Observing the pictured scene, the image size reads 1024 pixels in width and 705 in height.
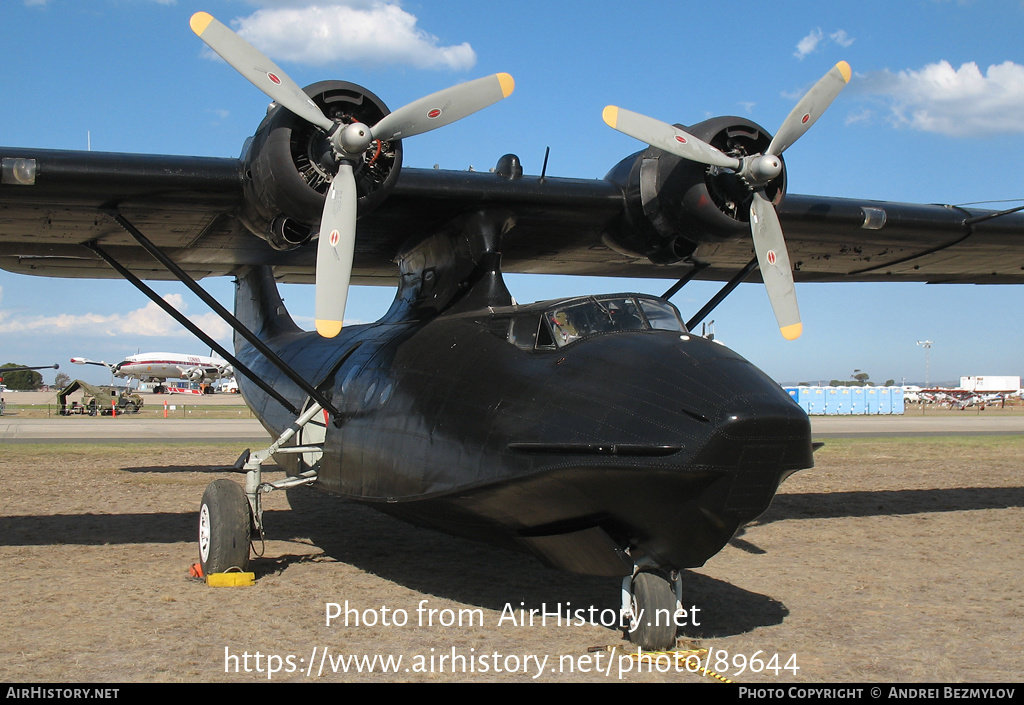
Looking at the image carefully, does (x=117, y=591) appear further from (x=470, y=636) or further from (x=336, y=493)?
(x=470, y=636)

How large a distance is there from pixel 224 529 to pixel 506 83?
5.36 meters

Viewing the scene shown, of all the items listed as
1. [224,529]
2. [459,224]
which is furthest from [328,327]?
[459,224]

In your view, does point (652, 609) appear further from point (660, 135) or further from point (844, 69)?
point (844, 69)

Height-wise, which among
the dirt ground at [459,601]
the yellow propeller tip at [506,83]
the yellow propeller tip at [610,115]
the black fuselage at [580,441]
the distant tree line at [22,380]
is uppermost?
the yellow propeller tip at [506,83]

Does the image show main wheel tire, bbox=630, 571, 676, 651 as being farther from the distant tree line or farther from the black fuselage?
the distant tree line

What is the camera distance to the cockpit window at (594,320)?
6699mm

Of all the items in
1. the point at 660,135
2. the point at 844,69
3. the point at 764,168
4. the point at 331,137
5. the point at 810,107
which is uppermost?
the point at 844,69

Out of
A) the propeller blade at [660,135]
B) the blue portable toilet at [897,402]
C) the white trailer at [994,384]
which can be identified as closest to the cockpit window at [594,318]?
the propeller blade at [660,135]

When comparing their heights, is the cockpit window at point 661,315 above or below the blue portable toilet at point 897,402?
above

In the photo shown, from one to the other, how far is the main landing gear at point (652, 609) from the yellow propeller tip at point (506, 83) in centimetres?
489

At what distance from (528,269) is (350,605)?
702 centimetres

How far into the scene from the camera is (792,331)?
8.59m

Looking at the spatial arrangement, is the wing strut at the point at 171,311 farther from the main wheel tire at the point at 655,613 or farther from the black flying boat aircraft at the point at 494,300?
the main wheel tire at the point at 655,613

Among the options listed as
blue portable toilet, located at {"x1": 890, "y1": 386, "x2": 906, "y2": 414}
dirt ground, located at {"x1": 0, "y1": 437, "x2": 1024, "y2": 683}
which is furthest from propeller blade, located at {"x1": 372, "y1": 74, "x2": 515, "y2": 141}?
blue portable toilet, located at {"x1": 890, "y1": 386, "x2": 906, "y2": 414}
